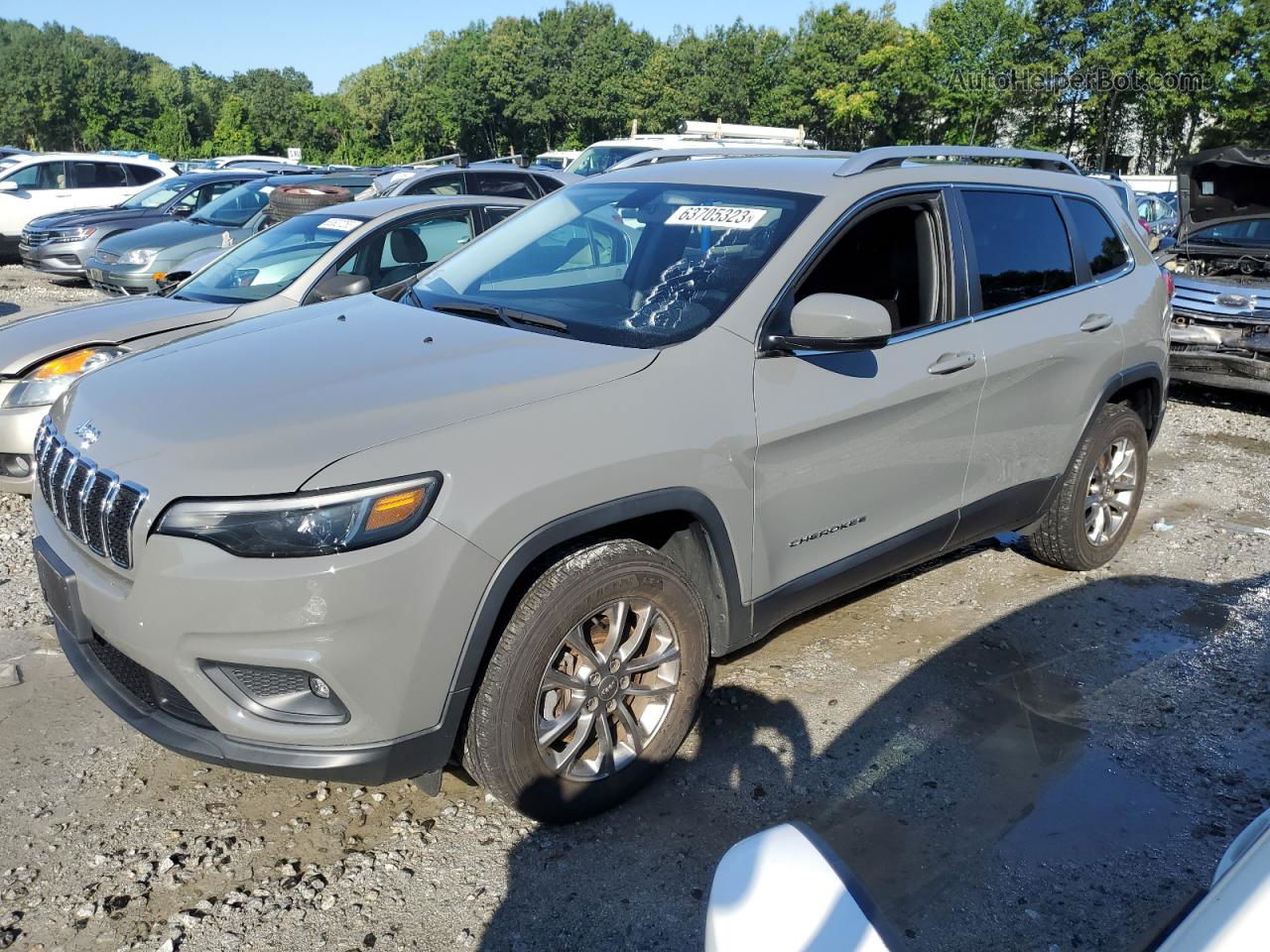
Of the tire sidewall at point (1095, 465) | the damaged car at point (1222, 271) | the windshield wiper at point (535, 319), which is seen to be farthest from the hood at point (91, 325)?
the damaged car at point (1222, 271)

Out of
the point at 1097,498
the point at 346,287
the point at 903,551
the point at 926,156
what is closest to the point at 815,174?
the point at 926,156

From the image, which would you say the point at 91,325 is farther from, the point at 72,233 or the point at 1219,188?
the point at 72,233

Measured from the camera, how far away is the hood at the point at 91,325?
16.9 feet

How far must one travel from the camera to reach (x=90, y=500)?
8.57ft

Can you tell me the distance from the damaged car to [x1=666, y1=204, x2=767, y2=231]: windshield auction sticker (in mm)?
6005

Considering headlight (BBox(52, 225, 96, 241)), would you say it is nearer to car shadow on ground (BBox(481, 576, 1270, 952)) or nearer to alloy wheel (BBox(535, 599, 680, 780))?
car shadow on ground (BBox(481, 576, 1270, 952))

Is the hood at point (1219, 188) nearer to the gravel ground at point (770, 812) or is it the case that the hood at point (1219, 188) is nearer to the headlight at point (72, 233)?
the gravel ground at point (770, 812)

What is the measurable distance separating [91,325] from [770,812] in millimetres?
4378

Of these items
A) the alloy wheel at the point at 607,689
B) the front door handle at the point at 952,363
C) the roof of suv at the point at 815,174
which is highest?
the roof of suv at the point at 815,174

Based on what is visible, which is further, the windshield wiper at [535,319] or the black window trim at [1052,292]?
the black window trim at [1052,292]

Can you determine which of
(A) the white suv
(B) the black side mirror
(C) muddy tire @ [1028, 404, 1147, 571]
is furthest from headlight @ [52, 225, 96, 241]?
(C) muddy tire @ [1028, 404, 1147, 571]

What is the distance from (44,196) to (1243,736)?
18561 mm

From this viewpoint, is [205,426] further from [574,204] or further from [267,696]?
[574,204]

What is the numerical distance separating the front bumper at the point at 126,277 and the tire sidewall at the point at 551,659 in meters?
8.81
